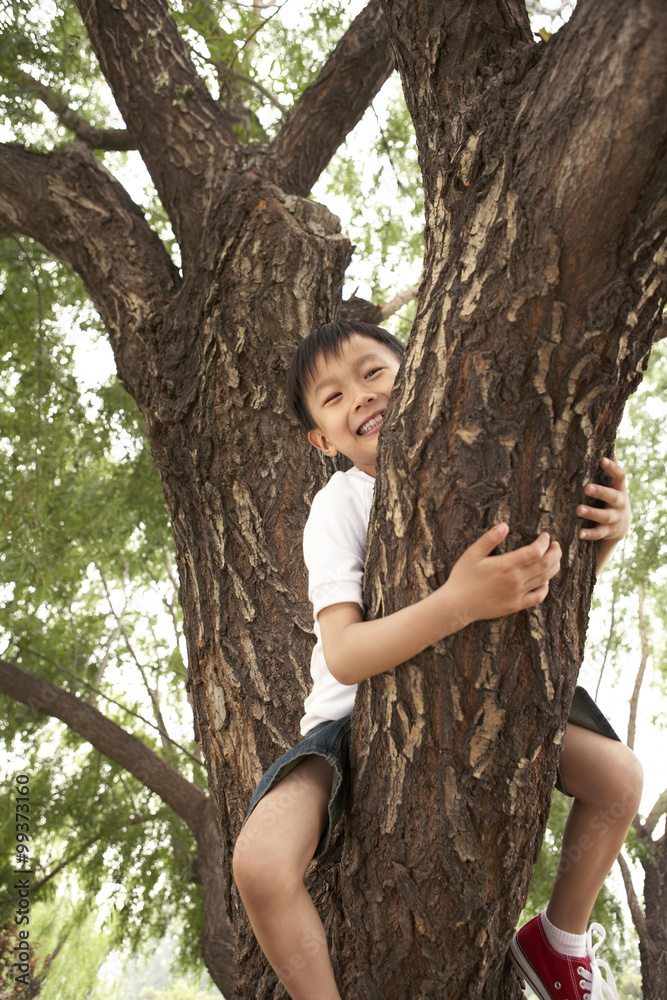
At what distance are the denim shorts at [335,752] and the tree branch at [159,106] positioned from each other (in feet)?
A: 5.62

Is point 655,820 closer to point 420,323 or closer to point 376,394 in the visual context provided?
point 376,394

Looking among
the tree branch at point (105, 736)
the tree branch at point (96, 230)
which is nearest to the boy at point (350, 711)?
the tree branch at point (96, 230)

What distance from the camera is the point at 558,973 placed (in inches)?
54.1

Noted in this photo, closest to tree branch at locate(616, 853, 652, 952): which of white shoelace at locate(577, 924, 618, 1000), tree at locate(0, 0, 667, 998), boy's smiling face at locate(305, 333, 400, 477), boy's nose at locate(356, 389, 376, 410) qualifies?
white shoelace at locate(577, 924, 618, 1000)

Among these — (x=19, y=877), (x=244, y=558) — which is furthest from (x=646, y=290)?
(x=19, y=877)

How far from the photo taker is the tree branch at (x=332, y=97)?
2.57m

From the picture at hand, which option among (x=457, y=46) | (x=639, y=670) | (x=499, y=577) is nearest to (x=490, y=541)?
(x=499, y=577)

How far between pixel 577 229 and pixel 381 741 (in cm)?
79

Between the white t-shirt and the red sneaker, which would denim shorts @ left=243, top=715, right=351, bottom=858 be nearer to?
the white t-shirt

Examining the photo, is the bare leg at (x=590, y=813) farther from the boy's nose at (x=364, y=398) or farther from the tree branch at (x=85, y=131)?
the tree branch at (x=85, y=131)

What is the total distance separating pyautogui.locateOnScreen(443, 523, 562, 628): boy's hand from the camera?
37.2 inches

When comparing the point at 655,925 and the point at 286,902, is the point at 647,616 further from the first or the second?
the point at 286,902

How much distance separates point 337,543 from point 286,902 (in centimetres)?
60

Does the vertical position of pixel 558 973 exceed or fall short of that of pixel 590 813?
it falls short
